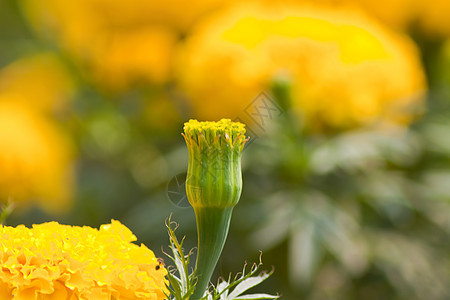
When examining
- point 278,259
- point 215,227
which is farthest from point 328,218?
point 215,227

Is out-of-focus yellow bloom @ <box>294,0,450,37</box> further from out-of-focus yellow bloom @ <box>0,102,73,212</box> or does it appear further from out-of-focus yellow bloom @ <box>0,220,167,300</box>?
out-of-focus yellow bloom @ <box>0,220,167,300</box>

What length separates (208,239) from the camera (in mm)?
297

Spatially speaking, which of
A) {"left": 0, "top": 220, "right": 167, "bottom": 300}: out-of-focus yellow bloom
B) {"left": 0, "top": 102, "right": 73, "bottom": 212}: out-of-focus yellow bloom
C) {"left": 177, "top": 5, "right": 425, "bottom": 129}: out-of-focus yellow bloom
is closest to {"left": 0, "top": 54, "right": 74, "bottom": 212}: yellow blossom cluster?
{"left": 0, "top": 102, "right": 73, "bottom": 212}: out-of-focus yellow bloom

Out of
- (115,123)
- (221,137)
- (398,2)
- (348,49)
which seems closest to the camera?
(221,137)

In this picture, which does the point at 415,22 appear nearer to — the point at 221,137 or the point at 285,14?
the point at 285,14

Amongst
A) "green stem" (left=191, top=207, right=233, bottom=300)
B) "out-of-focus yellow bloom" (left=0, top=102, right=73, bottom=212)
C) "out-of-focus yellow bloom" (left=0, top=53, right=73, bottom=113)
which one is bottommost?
"green stem" (left=191, top=207, right=233, bottom=300)

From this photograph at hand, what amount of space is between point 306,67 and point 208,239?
69 cm

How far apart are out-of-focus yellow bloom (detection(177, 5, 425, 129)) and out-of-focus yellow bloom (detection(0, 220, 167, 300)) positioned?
0.62 meters

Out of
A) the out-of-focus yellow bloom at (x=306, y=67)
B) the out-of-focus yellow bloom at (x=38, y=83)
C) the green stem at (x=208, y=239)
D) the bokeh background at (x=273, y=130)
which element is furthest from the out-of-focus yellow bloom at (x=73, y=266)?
the out-of-focus yellow bloom at (x=38, y=83)

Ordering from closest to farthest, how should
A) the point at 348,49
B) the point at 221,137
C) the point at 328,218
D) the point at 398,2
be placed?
the point at 221,137 → the point at 328,218 → the point at 348,49 → the point at 398,2

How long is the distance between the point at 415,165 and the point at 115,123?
48 cm

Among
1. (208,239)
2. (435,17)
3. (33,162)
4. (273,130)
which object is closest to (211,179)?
(208,239)

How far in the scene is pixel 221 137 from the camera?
276 millimetres

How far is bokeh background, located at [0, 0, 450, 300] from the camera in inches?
36.7
